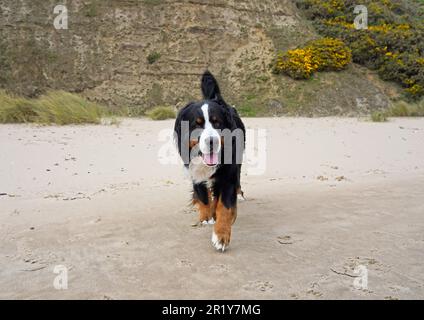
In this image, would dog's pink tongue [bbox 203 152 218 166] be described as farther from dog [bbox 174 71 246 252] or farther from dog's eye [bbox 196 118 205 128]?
dog's eye [bbox 196 118 205 128]

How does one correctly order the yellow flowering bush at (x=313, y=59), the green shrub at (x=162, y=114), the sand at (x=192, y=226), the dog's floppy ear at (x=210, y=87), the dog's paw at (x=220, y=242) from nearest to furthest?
the sand at (x=192, y=226), the dog's paw at (x=220, y=242), the dog's floppy ear at (x=210, y=87), the green shrub at (x=162, y=114), the yellow flowering bush at (x=313, y=59)

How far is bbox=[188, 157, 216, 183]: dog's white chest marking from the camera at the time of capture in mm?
3732

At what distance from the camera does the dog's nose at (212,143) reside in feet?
10.8

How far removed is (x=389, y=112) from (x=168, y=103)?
8205mm

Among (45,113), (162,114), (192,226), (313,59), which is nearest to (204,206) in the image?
(192,226)

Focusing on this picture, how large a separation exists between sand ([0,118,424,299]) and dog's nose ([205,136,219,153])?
0.78 metres

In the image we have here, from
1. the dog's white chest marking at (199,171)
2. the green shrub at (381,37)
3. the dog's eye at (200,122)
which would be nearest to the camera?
the dog's eye at (200,122)

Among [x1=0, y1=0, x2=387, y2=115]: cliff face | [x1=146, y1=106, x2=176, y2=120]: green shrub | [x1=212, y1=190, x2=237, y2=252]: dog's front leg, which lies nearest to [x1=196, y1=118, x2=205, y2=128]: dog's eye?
[x1=212, y1=190, x2=237, y2=252]: dog's front leg

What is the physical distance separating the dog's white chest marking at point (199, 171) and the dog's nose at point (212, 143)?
0.35 m

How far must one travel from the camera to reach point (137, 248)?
3.31 metres

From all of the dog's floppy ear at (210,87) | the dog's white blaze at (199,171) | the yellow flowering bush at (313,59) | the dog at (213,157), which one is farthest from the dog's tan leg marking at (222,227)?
the yellow flowering bush at (313,59)

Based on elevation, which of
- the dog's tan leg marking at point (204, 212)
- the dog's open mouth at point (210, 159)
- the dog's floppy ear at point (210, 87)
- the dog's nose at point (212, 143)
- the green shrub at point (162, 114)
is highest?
the dog's floppy ear at point (210, 87)

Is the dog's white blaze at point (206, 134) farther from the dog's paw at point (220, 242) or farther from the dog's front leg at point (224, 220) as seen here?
the dog's paw at point (220, 242)
